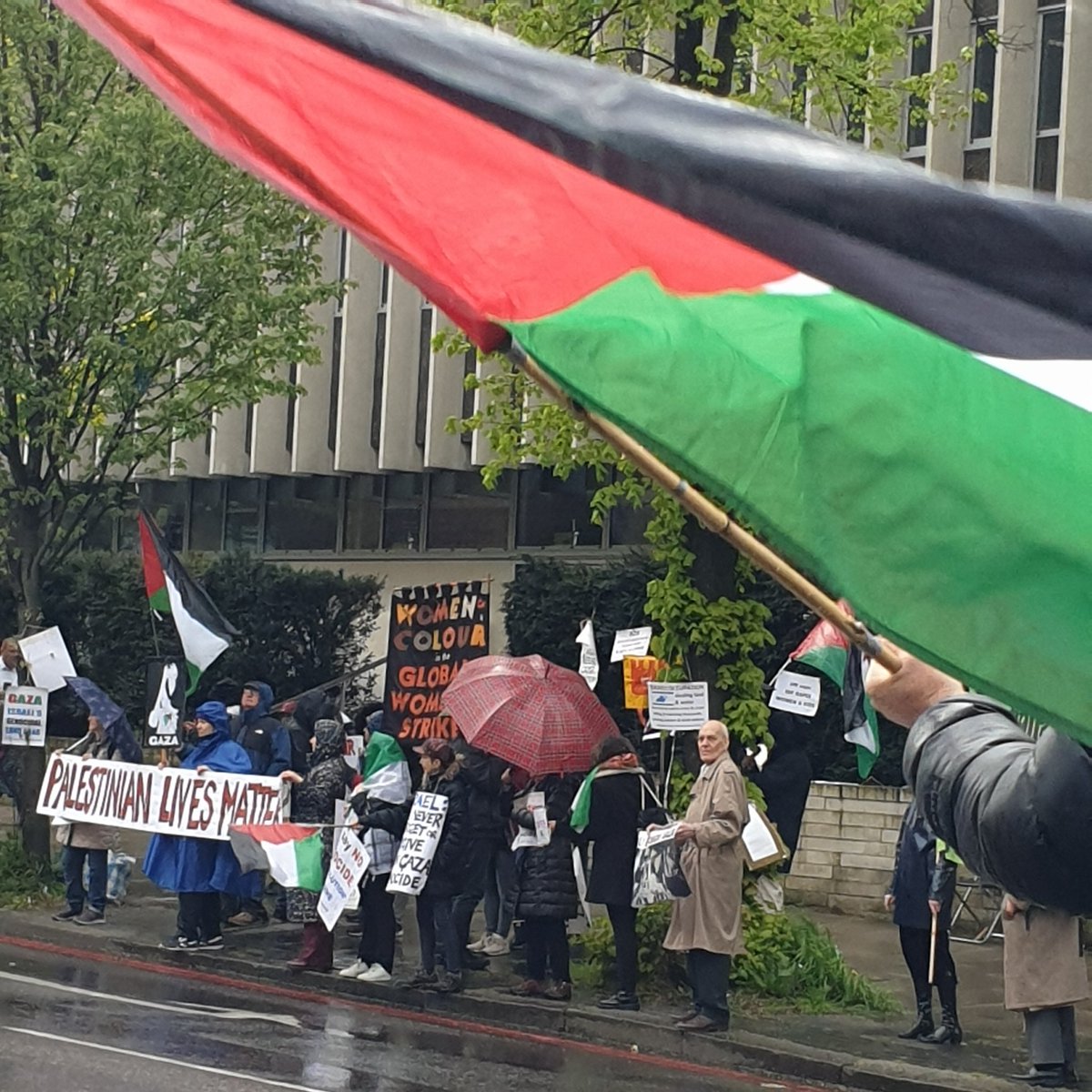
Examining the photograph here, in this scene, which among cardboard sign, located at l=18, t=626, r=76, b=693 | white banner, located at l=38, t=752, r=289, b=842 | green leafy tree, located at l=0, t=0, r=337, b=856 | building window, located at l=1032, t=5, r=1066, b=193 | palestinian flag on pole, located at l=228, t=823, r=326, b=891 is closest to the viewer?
palestinian flag on pole, located at l=228, t=823, r=326, b=891

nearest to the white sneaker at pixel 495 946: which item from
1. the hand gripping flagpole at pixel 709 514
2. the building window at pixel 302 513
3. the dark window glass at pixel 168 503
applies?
the hand gripping flagpole at pixel 709 514

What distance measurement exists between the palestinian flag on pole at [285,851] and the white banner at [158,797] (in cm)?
41

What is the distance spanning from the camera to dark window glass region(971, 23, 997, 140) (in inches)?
904

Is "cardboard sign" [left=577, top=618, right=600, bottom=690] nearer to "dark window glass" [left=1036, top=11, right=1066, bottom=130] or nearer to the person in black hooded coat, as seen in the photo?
the person in black hooded coat

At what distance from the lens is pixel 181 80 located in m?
3.12

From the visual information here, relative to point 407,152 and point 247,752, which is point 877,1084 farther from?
point 407,152

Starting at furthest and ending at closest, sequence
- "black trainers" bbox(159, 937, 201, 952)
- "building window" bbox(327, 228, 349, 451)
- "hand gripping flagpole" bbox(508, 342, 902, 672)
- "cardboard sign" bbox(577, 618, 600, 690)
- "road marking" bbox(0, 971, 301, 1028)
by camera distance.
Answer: "building window" bbox(327, 228, 349, 451), "cardboard sign" bbox(577, 618, 600, 690), "black trainers" bbox(159, 937, 201, 952), "road marking" bbox(0, 971, 301, 1028), "hand gripping flagpole" bbox(508, 342, 902, 672)

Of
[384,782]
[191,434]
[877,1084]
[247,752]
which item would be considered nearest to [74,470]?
[191,434]

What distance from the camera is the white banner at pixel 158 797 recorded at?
16.1m

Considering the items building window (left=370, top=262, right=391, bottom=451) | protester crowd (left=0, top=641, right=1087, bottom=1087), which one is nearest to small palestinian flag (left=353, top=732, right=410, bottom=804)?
protester crowd (left=0, top=641, right=1087, bottom=1087)

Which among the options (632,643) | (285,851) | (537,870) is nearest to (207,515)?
(285,851)

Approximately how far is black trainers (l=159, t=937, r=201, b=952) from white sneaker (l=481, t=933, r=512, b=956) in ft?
7.53

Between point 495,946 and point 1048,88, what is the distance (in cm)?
1210

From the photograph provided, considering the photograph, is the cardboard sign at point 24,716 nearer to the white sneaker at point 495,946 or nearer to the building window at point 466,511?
the white sneaker at point 495,946
